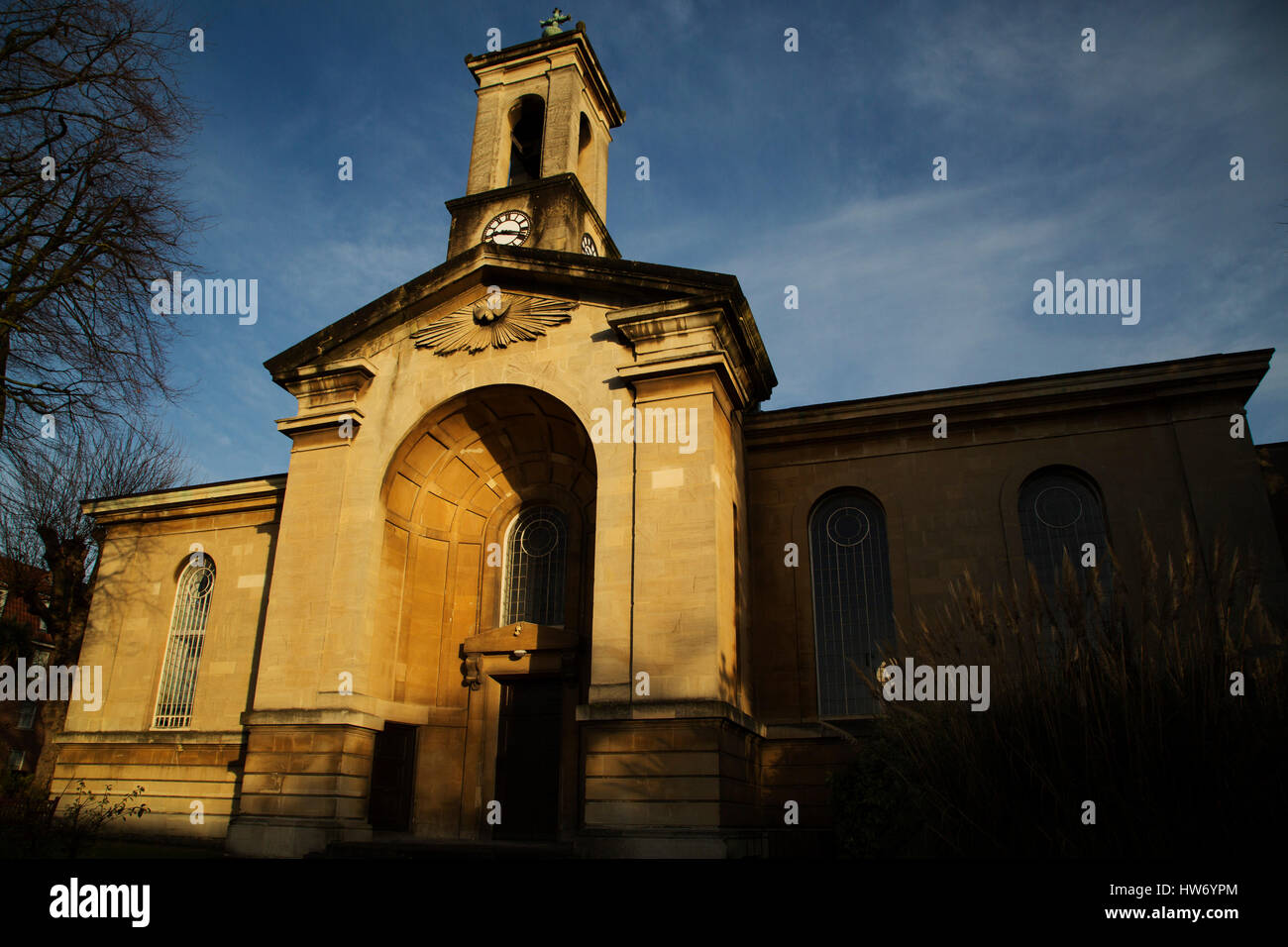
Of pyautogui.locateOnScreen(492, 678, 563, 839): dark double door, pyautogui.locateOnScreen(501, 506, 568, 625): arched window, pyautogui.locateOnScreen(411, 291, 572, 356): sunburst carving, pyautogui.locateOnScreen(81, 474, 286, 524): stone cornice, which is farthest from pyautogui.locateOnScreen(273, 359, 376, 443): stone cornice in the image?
pyautogui.locateOnScreen(492, 678, 563, 839): dark double door

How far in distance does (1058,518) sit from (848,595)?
12.8 ft

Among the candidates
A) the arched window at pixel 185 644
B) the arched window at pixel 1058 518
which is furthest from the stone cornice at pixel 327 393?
the arched window at pixel 1058 518

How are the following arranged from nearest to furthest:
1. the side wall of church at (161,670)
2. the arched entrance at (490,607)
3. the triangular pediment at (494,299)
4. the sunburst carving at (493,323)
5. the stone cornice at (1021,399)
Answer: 1. the stone cornice at (1021,399)
2. the triangular pediment at (494,299)
3. the arched entrance at (490,607)
4. the sunburst carving at (493,323)
5. the side wall of church at (161,670)

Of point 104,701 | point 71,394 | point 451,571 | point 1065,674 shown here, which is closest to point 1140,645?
point 1065,674

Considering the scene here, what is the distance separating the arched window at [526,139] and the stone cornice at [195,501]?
9.79 meters

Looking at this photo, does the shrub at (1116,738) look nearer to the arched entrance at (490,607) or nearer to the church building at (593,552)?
the church building at (593,552)

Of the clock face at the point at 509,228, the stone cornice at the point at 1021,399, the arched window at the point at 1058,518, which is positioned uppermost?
the clock face at the point at 509,228

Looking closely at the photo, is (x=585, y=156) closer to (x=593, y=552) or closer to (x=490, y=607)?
(x=593, y=552)

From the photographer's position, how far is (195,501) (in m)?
20.4

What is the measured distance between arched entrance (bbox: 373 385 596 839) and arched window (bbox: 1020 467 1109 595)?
803 centimetres

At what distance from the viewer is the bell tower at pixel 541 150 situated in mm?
19828

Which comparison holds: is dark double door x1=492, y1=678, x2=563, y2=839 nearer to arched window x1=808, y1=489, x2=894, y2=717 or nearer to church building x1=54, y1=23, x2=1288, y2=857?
church building x1=54, y1=23, x2=1288, y2=857

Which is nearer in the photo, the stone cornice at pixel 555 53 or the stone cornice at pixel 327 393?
the stone cornice at pixel 327 393

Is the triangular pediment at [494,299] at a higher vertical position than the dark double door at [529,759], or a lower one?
higher
